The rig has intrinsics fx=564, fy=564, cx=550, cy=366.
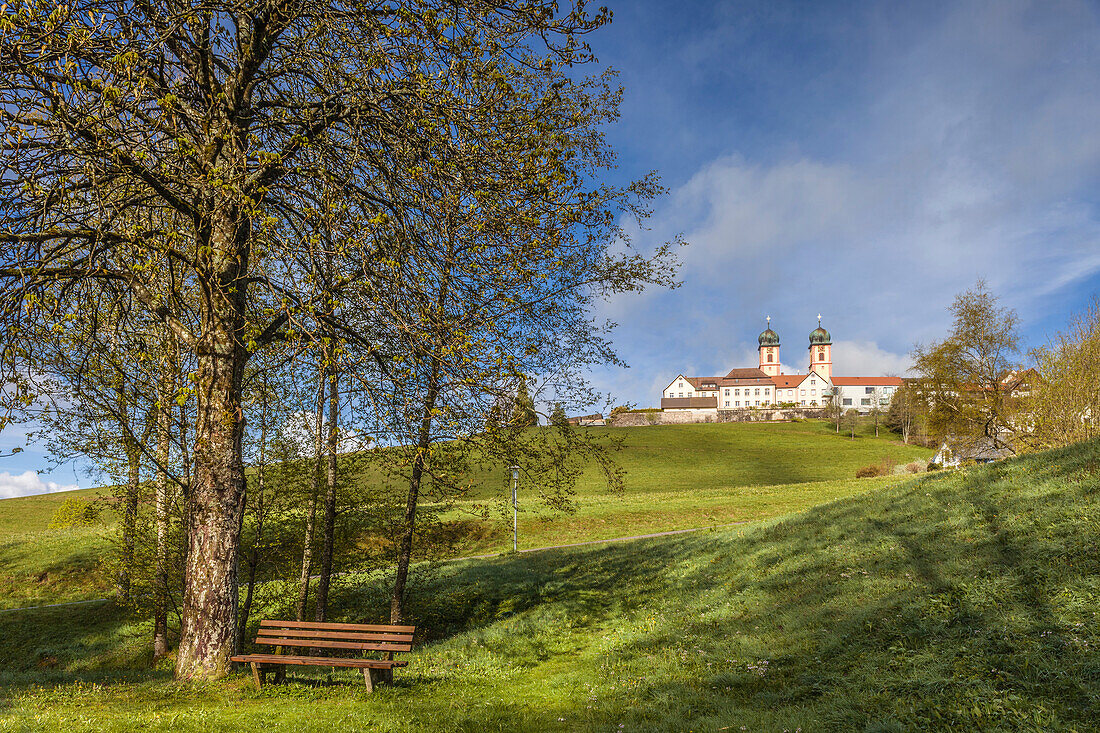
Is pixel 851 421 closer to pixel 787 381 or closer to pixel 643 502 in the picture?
pixel 787 381

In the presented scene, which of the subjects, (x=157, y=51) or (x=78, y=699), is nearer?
(x=78, y=699)

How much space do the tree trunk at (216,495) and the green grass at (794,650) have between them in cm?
67

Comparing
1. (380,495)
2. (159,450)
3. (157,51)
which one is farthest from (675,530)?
(157,51)

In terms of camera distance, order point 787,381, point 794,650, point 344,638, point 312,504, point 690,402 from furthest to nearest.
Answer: point 787,381 < point 690,402 < point 312,504 < point 344,638 < point 794,650

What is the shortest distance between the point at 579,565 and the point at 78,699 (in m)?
15.0

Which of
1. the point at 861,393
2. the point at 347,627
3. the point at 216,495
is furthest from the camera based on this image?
the point at 861,393

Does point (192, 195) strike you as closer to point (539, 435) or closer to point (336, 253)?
point (336, 253)

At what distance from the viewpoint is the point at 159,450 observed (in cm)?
1481

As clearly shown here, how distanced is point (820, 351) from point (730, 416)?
72.4m

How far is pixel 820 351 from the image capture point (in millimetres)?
165250

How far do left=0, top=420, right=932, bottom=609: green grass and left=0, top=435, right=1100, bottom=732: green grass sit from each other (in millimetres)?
3418

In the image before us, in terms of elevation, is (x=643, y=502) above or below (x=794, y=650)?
below

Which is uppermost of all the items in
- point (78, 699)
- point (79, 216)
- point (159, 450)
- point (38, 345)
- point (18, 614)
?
point (79, 216)

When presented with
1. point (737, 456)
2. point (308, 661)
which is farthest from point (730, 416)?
point (308, 661)
